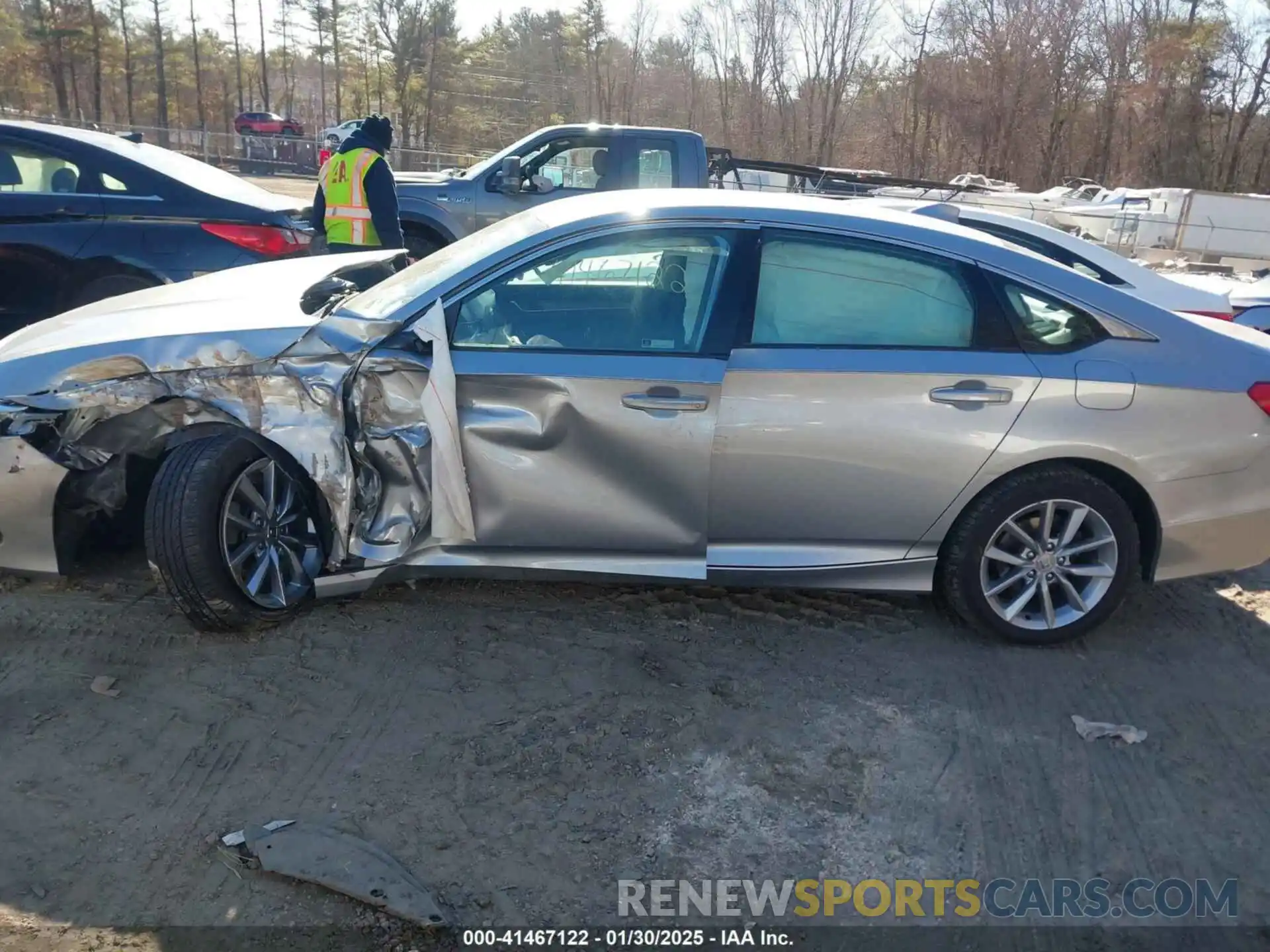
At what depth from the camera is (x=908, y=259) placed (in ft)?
12.5

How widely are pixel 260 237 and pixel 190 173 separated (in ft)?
2.50

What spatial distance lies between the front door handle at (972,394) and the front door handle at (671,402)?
87 centimetres

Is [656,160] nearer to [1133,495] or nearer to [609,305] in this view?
[609,305]

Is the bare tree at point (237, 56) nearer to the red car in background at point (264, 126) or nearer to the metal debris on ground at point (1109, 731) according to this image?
the red car in background at point (264, 126)

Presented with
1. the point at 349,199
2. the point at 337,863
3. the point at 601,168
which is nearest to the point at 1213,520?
the point at 337,863

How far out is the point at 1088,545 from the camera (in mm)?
3867

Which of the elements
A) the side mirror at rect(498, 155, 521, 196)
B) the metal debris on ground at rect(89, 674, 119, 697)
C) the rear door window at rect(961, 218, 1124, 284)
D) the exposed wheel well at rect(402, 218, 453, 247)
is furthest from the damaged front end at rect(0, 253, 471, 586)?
the side mirror at rect(498, 155, 521, 196)

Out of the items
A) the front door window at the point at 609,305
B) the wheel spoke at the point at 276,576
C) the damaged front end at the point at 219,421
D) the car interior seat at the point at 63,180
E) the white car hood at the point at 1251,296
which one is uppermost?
the car interior seat at the point at 63,180

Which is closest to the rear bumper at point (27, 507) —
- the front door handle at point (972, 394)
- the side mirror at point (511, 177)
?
the front door handle at point (972, 394)

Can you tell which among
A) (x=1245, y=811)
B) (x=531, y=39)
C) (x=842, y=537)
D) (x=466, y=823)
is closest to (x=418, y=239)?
(x=842, y=537)

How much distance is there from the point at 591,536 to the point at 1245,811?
7.52ft

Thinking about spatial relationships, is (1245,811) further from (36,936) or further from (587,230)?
(36,936)

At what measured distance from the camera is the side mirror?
32.3 ft

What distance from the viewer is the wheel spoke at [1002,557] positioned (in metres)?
3.87
